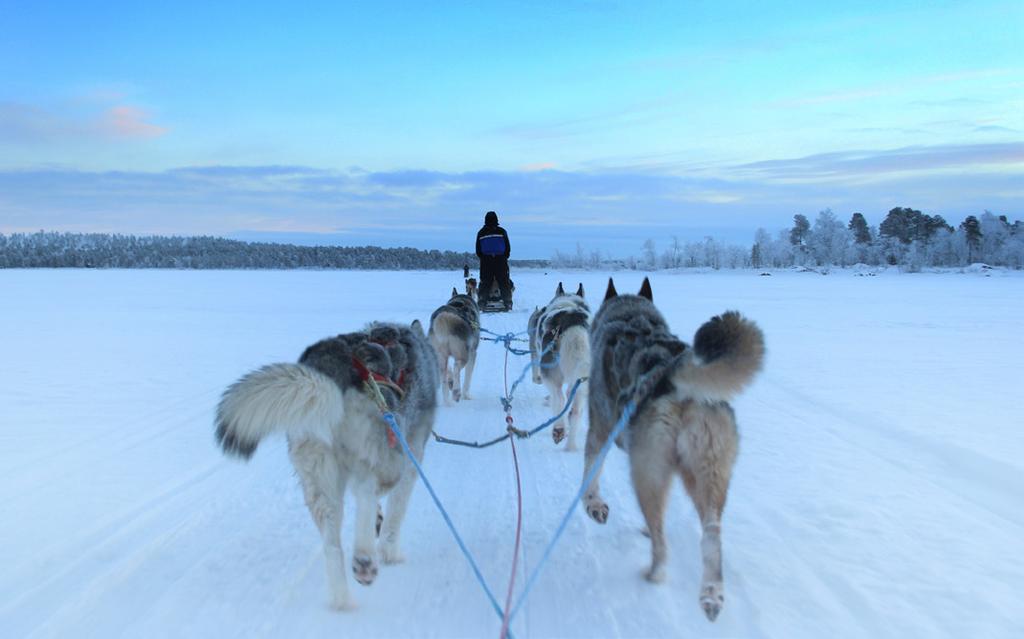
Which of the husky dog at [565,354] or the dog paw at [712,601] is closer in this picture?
the dog paw at [712,601]

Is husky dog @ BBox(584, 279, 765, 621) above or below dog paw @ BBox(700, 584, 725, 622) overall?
above

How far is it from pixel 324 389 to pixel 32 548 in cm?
231

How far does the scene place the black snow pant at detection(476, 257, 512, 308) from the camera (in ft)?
54.5

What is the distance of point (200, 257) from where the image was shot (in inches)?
3570

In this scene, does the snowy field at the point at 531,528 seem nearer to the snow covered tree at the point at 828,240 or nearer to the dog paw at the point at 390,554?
the dog paw at the point at 390,554

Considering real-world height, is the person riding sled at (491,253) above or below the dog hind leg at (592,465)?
above

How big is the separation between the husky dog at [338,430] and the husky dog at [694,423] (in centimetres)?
129

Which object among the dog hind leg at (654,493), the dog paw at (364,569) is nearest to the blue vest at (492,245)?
the dog hind leg at (654,493)

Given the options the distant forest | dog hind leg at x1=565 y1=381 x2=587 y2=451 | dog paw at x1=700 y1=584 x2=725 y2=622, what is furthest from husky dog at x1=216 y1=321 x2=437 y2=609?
the distant forest

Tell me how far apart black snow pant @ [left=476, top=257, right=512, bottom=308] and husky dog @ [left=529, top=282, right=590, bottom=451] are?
30.4 ft

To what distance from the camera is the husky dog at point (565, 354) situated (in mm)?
6125

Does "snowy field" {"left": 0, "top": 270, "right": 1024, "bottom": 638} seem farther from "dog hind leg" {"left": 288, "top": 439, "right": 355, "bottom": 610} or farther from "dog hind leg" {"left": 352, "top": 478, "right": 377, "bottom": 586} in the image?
"dog hind leg" {"left": 288, "top": 439, "right": 355, "bottom": 610}

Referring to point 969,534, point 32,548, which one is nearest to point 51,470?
point 32,548

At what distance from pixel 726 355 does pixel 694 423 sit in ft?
1.30
